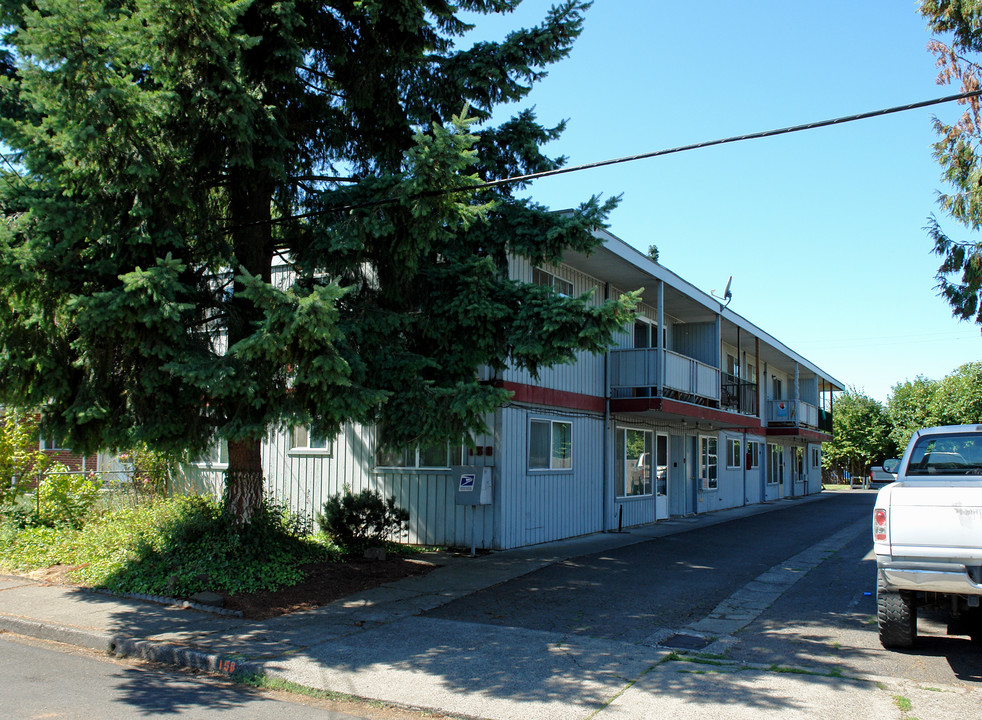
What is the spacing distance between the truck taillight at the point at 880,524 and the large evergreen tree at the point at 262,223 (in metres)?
3.78

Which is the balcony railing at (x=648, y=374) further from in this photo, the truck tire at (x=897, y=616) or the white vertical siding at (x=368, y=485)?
the truck tire at (x=897, y=616)

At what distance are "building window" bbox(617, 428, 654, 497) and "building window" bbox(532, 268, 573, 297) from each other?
3903 millimetres

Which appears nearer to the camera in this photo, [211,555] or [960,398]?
[211,555]

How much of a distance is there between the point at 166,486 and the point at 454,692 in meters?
11.0

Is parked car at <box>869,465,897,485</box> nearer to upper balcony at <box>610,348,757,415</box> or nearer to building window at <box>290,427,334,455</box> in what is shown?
upper balcony at <box>610,348,757,415</box>

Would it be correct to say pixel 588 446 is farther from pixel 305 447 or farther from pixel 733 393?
pixel 733 393

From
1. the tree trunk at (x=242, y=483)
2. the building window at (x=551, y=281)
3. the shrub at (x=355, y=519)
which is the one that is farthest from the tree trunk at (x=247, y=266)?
the building window at (x=551, y=281)

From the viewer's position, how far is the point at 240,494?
1085cm

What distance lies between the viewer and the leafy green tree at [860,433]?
175 feet

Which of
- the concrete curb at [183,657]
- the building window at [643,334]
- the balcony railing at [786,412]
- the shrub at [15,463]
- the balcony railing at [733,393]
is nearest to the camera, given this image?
the concrete curb at [183,657]

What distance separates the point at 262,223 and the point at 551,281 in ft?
25.5

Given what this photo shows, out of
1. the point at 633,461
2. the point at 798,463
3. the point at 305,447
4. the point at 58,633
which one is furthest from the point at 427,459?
the point at 798,463

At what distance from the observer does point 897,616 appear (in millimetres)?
7027

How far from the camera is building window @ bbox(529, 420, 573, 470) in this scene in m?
14.7
